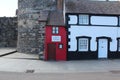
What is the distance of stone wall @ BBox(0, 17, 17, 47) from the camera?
2032 inches

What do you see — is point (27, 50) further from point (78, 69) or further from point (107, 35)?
point (78, 69)

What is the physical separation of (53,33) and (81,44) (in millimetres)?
3103

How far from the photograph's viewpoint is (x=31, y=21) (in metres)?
41.1

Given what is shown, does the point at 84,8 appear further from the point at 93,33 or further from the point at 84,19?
the point at 93,33

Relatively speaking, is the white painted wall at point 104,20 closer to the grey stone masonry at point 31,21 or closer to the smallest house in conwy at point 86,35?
the smallest house in conwy at point 86,35

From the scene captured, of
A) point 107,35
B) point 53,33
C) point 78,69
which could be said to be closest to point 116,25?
point 107,35

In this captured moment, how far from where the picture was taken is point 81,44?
34.4 metres

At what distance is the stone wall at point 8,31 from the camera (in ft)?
169

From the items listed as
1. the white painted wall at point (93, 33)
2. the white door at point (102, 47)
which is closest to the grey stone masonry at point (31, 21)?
the white painted wall at point (93, 33)

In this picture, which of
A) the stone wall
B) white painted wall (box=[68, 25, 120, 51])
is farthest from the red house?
the stone wall

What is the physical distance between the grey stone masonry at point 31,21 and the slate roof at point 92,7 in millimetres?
3753

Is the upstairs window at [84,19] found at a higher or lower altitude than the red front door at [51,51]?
higher

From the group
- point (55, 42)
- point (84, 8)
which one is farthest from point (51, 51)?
point (84, 8)

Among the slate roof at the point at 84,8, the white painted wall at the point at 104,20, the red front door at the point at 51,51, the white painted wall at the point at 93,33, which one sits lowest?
the red front door at the point at 51,51
